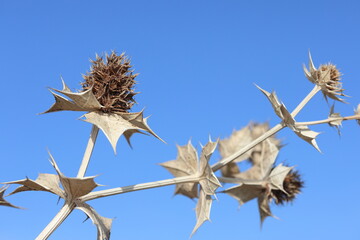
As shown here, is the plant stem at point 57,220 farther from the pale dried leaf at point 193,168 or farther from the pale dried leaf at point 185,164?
the pale dried leaf at point 185,164

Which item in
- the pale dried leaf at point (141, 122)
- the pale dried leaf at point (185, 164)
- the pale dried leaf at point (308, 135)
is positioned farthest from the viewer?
the pale dried leaf at point (185, 164)

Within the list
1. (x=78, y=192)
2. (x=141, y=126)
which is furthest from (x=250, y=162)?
(x=78, y=192)

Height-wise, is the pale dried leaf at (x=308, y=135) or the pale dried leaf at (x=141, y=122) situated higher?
the pale dried leaf at (x=308, y=135)

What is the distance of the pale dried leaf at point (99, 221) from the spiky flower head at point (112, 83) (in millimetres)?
800

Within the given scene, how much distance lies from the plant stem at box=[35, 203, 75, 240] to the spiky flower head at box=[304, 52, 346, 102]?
270cm

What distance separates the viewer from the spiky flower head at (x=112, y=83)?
353 cm

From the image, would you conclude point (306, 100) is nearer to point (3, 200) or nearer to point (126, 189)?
point (126, 189)

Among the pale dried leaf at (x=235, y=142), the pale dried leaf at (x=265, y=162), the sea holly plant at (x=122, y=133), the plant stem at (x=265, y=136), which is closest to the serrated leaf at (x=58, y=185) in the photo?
the sea holly plant at (x=122, y=133)

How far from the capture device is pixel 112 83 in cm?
356

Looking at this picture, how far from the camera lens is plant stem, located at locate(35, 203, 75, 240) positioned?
114 inches

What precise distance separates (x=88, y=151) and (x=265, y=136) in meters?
1.57

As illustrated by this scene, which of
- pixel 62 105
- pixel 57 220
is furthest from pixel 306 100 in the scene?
pixel 57 220

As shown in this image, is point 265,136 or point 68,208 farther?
point 265,136

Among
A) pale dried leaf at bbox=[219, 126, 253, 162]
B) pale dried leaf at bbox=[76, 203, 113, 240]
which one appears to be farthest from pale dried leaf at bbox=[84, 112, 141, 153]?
pale dried leaf at bbox=[219, 126, 253, 162]
